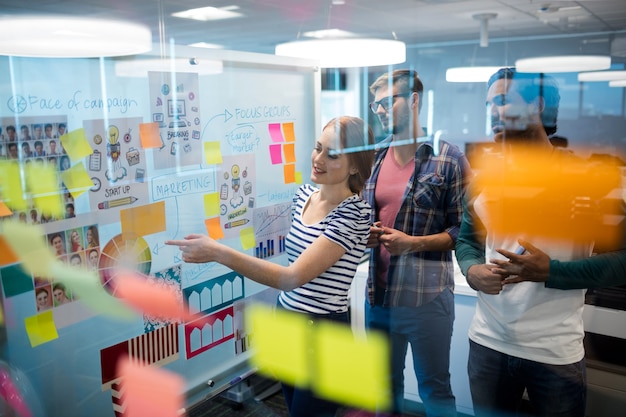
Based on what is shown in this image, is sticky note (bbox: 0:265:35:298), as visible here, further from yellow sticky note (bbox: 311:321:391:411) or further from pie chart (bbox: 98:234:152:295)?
yellow sticky note (bbox: 311:321:391:411)

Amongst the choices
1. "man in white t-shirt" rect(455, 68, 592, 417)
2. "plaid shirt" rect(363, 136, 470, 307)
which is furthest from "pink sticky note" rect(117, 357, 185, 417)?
"man in white t-shirt" rect(455, 68, 592, 417)

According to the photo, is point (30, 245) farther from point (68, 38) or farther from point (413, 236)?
point (413, 236)

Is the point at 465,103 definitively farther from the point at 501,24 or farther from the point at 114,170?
the point at 114,170

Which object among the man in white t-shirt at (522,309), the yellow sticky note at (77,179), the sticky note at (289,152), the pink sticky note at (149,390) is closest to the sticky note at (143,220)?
the yellow sticky note at (77,179)

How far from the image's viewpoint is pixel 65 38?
175 cm

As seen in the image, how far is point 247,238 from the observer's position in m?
2.09

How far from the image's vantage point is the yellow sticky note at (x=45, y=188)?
1.64 m

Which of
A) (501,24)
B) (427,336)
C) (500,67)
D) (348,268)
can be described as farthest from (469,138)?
(427,336)

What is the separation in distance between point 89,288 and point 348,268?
32.6 inches

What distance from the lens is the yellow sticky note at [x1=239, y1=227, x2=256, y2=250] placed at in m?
2.07

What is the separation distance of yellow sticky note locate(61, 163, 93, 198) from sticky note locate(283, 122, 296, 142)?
2.48ft

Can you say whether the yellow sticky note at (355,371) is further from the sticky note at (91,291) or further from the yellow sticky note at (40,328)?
the yellow sticky note at (40,328)

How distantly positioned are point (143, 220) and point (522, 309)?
1.17 m

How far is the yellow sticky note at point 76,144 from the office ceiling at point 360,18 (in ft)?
1.56
